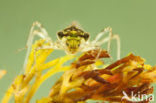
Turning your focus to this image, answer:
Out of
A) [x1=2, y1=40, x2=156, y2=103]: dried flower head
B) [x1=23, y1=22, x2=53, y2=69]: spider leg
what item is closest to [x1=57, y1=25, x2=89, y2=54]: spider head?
[x1=23, y1=22, x2=53, y2=69]: spider leg

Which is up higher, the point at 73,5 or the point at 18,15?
the point at 73,5

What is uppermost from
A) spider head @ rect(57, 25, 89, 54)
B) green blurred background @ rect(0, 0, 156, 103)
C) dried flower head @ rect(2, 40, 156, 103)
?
green blurred background @ rect(0, 0, 156, 103)

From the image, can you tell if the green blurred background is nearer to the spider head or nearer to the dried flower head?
the spider head

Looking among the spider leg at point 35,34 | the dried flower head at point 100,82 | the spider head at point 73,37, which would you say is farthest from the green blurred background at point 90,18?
the dried flower head at point 100,82

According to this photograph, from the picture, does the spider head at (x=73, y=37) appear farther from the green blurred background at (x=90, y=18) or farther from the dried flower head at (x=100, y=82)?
the green blurred background at (x=90, y=18)

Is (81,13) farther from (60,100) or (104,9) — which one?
(60,100)

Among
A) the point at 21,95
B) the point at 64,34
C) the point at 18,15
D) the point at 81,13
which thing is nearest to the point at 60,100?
the point at 21,95

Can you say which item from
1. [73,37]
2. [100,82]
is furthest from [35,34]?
[100,82]
